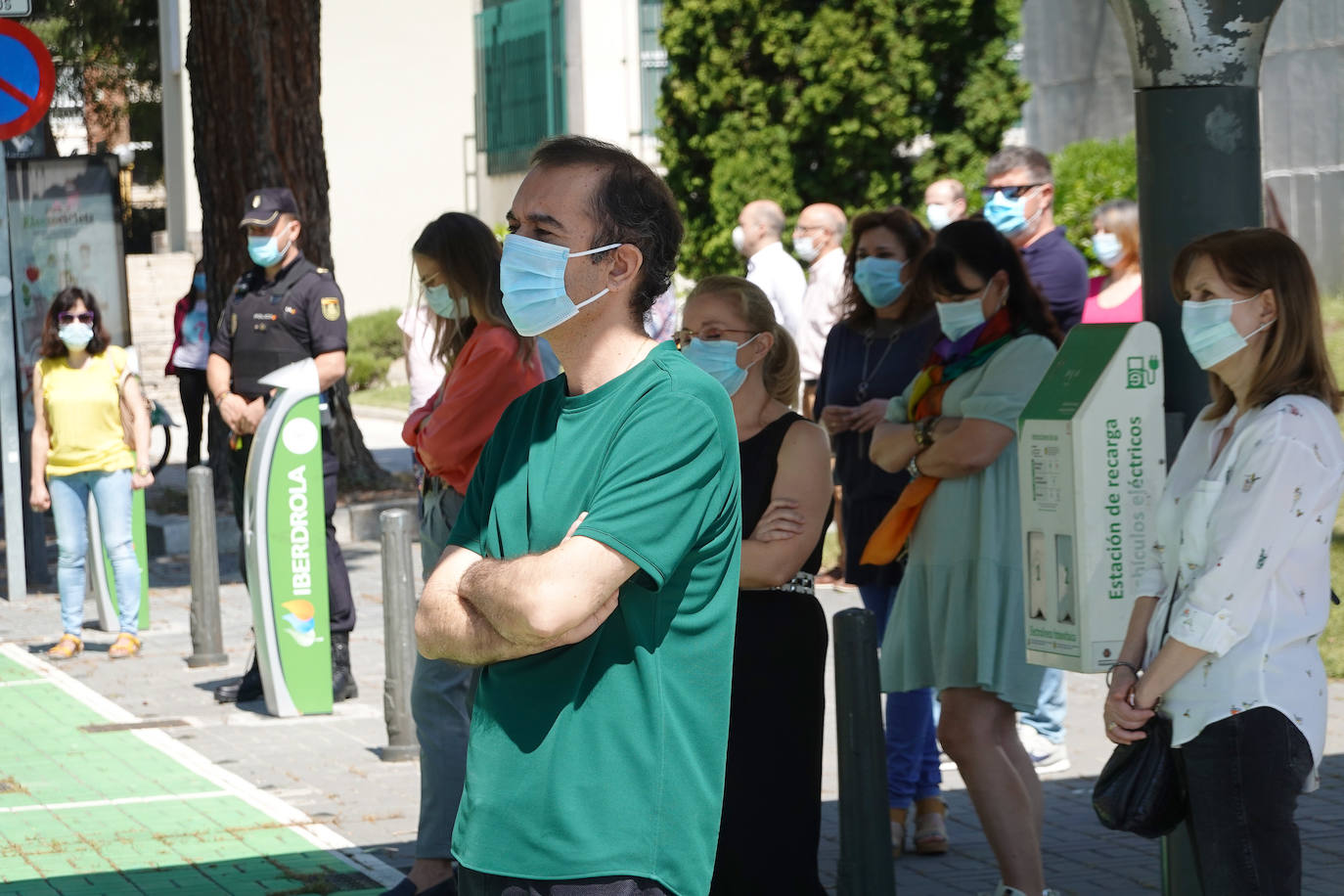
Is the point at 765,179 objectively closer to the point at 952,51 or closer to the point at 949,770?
the point at 952,51

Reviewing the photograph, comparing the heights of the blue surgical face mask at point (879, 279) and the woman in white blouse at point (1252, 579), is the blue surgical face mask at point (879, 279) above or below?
above

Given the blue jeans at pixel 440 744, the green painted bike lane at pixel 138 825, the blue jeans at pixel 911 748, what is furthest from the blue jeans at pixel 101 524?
the blue jeans at pixel 911 748

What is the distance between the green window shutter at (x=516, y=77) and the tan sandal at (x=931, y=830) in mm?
32638

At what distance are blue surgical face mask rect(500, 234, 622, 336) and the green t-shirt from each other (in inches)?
6.4

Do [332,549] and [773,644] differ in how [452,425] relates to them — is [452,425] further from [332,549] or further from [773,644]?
[332,549]

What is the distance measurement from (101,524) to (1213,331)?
7607 millimetres

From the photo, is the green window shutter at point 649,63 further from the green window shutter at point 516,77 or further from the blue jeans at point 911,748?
the blue jeans at point 911,748

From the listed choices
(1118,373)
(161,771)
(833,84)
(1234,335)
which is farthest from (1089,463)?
(833,84)

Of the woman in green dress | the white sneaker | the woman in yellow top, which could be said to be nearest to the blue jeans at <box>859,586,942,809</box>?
the woman in green dress

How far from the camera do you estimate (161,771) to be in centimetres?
770

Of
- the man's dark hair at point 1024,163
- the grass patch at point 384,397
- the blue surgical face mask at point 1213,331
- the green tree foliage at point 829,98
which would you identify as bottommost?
the grass patch at point 384,397

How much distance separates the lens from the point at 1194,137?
15.3ft

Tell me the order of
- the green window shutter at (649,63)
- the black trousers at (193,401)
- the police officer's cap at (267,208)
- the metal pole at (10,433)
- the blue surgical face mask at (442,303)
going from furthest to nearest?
the green window shutter at (649,63) → the black trousers at (193,401) → the metal pole at (10,433) → the police officer's cap at (267,208) → the blue surgical face mask at (442,303)

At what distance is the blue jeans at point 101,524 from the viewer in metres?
10.2
